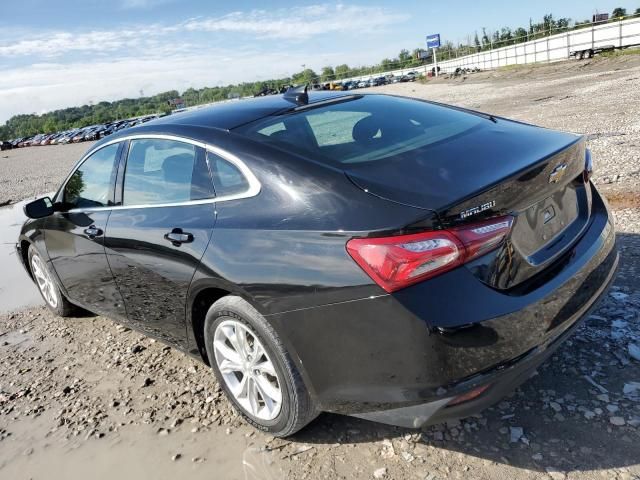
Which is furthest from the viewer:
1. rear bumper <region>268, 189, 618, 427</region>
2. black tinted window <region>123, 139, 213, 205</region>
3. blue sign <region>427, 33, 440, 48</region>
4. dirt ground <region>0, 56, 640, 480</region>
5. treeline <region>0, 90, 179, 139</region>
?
treeline <region>0, 90, 179, 139</region>

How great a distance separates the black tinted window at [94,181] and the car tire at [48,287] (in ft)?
2.96

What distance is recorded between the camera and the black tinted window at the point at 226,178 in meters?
2.70

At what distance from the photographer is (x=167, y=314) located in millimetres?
3223

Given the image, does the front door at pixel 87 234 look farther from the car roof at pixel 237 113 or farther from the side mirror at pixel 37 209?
the car roof at pixel 237 113

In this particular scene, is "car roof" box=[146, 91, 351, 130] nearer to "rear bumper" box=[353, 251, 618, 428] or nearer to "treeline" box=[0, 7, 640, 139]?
"rear bumper" box=[353, 251, 618, 428]

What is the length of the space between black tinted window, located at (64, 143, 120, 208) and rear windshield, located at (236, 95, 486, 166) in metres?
1.35

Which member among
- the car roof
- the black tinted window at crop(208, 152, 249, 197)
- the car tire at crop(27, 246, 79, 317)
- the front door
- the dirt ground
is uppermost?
the car roof

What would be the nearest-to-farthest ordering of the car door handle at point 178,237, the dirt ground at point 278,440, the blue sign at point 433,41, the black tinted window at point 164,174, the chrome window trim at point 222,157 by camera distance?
the dirt ground at point 278,440 → the chrome window trim at point 222,157 → the car door handle at point 178,237 → the black tinted window at point 164,174 → the blue sign at point 433,41

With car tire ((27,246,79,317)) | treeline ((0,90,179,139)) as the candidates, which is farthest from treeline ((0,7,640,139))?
car tire ((27,246,79,317))

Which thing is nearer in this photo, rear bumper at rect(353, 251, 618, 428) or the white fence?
rear bumper at rect(353, 251, 618, 428)

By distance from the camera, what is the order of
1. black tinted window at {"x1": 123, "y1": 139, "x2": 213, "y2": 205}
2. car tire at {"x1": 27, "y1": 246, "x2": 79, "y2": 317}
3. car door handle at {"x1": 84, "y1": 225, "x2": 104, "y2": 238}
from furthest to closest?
car tire at {"x1": 27, "y1": 246, "x2": 79, "y2": 317}, car door handle at {"x1": 84, "y1": 225, "x2": 104, "y2": 238}, black tinted window at {"x1": 123, "y1": 139, "x2": 213, "y2": 205}

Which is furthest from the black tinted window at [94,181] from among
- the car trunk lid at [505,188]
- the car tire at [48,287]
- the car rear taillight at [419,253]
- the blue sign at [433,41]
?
the blue sign at [433,41]

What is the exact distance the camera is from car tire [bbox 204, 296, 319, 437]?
8.13ft

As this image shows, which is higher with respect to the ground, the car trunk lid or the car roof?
the car roof
